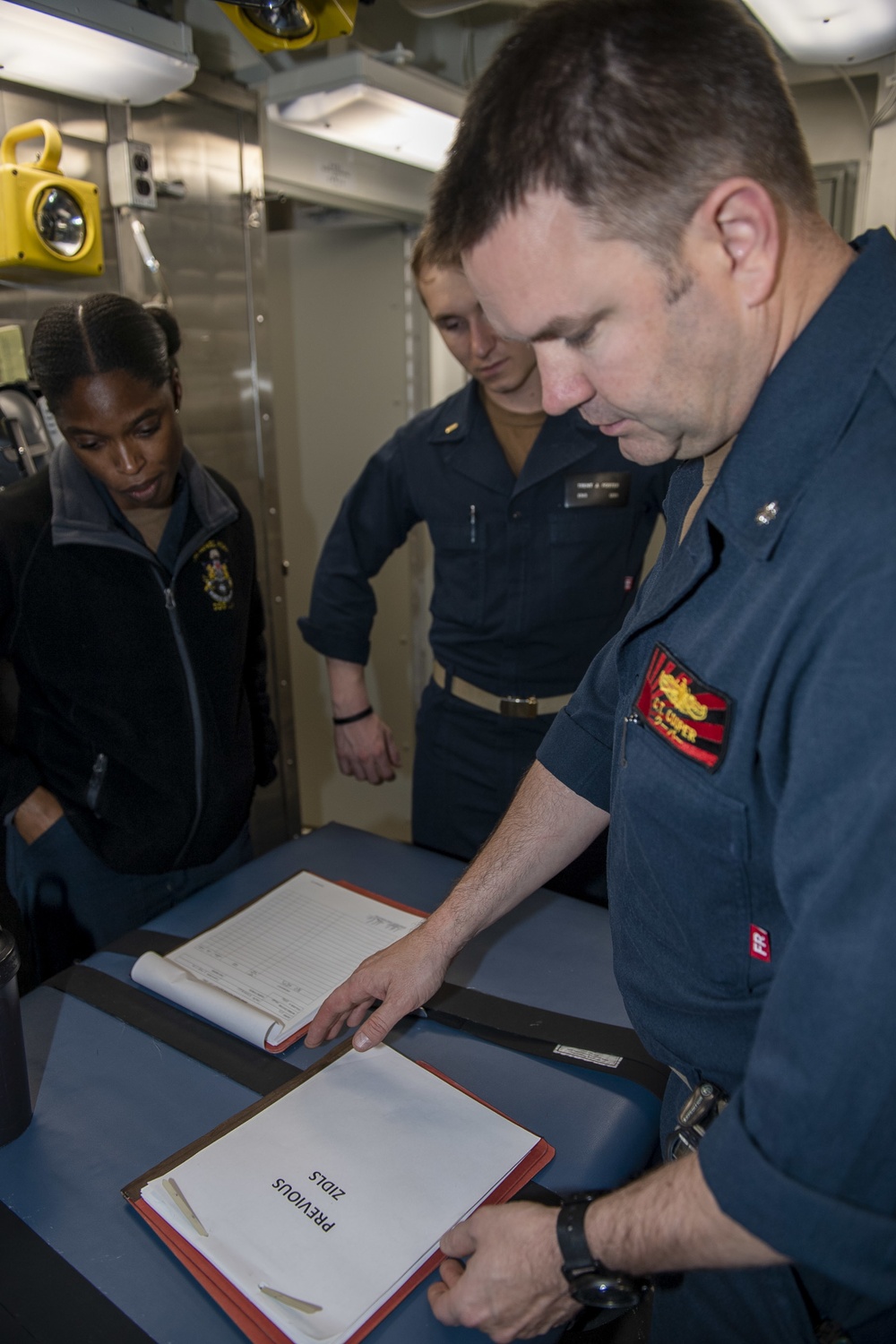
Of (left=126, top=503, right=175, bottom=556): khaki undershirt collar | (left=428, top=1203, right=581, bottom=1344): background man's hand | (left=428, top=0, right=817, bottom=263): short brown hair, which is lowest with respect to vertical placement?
(left=428, top=1203, right=581, bottom=1344): background man's hand

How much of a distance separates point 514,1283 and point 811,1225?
27 cm

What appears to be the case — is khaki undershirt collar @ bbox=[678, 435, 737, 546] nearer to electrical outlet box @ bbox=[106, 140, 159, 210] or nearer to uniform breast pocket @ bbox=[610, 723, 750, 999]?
uniform breast pocket @ bbox=[610, 723, 750, 999]

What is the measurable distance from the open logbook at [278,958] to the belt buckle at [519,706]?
2.26 ft

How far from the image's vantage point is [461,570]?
2.11 metres

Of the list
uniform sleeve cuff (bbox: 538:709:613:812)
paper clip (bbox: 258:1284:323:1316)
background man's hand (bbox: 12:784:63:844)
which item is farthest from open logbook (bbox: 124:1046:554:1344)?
background man's hand (bbox: 12:784:63:844)

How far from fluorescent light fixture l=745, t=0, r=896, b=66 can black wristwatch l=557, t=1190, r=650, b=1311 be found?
2.10 metres

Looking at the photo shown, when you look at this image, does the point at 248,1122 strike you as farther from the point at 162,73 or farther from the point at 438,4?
the point at 438,4

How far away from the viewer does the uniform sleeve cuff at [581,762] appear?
3.88 ft

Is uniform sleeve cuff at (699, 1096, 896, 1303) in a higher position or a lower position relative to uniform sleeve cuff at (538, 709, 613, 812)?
lower

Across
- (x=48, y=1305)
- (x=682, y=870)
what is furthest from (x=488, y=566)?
(x=48, y=1305)

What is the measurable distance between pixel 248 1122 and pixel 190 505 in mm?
1162

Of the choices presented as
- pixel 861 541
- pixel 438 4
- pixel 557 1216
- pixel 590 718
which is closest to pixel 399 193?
pixel 438 4

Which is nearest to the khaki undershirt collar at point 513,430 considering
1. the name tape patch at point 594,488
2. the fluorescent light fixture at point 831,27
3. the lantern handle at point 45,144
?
the name tape patch at point 594,488

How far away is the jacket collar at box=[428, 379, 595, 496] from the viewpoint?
1.98 metres
